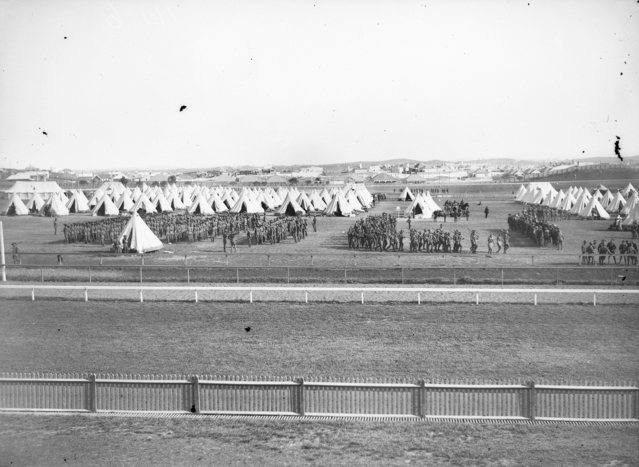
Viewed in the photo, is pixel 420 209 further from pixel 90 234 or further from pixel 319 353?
pixel 319 353

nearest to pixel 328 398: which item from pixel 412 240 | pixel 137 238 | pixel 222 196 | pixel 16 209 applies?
pixel 412 240

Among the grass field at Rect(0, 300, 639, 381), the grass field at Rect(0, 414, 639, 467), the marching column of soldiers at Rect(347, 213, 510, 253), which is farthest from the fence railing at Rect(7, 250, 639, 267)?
the grass field at Rect(0, 414, 639, 467)

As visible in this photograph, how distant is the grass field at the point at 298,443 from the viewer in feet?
27.2

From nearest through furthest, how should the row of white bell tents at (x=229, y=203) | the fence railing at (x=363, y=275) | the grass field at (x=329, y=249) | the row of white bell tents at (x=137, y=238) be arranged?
the fence railing at (x=363, y=275)
the grass field at (x=329, y=249)
the row of white bell tents at (x=137, y=238)
the row of white bell tents at (x=229, y=203)

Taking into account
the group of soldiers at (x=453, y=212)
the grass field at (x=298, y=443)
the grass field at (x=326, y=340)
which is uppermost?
the group of soldiers at (x=453, y=212)

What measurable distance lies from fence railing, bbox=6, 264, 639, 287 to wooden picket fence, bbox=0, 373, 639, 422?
1087cm

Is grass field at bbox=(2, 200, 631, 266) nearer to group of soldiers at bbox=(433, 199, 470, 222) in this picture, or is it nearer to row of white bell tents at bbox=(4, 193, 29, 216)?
group of soldiers at bbox=(433, 199, 470, 222)

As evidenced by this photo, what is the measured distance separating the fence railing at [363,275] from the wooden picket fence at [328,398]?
10.9 m

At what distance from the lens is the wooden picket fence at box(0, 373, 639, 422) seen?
9477mm

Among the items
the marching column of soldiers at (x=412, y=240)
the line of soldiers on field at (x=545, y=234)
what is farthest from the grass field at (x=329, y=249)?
the marching column of soldiers at (x=412, y=240)

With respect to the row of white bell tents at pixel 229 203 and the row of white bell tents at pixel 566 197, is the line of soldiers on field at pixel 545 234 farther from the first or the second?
the row of white bell tents at pixel 229 203

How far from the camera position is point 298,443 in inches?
348

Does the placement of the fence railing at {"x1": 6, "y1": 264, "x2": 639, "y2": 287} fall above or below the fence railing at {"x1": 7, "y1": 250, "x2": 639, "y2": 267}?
below

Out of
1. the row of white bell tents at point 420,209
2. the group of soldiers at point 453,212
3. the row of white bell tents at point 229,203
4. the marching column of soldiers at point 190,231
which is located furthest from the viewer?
the row of white bell tents at point 229,203
